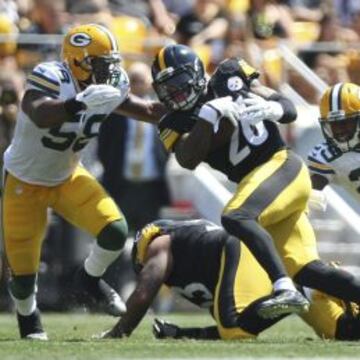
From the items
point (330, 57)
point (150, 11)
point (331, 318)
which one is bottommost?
point (330, 57)

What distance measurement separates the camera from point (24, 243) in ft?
28.1

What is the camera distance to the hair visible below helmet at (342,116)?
28.3 ft

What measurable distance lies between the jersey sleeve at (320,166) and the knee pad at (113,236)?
1136mm

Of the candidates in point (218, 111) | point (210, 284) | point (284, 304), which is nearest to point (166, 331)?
point (210, 284)

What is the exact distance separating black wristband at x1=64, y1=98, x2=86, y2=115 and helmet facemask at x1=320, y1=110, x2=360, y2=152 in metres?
1.50

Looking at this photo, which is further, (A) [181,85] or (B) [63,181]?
(B) [63,181]

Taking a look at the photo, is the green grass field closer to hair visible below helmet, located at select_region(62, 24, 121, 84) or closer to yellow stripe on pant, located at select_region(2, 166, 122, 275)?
yellow stripe on pant, located at select_region(2, 166, 122, 275)

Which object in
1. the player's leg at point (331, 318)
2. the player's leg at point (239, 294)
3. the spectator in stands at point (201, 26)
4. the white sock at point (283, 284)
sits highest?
the white sock at point (283, 284)

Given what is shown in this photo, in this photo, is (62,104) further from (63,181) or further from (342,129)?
(342,129)

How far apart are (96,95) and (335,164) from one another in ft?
5.16

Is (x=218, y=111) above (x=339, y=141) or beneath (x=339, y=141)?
above

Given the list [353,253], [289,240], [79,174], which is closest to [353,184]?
[289,240]

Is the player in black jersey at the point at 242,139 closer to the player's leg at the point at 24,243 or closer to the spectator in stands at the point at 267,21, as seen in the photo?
the player's leg at the point at 24,243

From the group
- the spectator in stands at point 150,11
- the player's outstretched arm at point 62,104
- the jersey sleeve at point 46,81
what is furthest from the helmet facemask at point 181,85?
the spectator in stands at point 150,11
